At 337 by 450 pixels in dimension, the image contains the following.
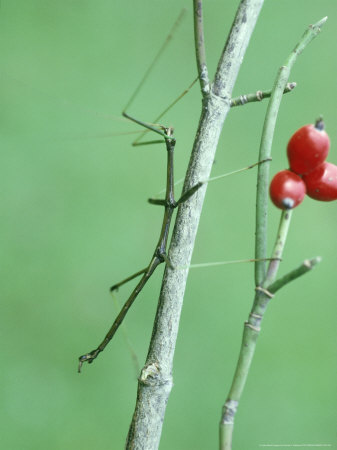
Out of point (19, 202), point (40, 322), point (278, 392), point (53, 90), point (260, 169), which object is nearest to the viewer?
point (260, 169)

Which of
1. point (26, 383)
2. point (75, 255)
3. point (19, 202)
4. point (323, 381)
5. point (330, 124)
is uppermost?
point (330, 124)

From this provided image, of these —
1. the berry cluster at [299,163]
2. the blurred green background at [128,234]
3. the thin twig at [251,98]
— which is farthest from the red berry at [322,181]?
the blurred green background at [128,234]

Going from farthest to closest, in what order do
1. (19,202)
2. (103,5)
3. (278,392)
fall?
(103,5) → (19,202) → (278,392)

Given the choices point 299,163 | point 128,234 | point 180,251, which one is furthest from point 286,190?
point 128,234

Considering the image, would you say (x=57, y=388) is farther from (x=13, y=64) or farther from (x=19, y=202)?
(x=13, y=64)

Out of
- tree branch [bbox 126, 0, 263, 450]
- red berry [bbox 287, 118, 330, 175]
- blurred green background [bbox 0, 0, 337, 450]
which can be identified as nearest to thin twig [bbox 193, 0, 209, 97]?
tree branch [bbox 126, 0, 263, 450]

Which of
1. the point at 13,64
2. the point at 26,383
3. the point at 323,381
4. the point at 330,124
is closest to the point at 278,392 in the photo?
the point at 323,381

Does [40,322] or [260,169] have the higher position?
[40,322]
